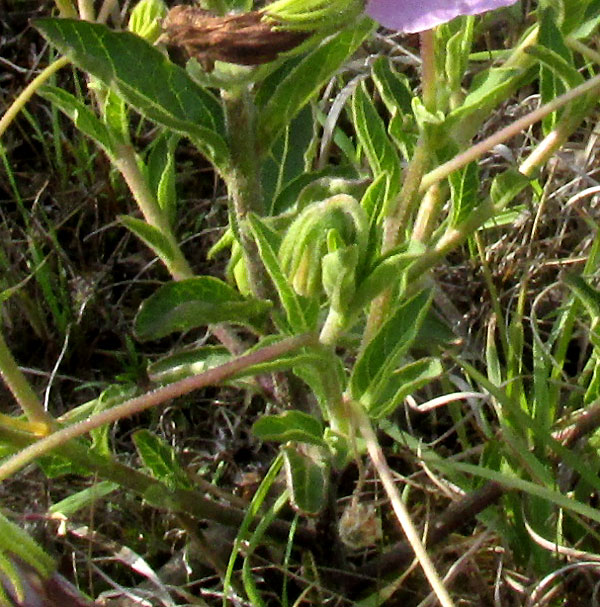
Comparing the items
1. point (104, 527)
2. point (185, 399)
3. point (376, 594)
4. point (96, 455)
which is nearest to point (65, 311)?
point (185, 399)

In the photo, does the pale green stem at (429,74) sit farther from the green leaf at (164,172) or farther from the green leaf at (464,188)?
the green leaf at (164,172)

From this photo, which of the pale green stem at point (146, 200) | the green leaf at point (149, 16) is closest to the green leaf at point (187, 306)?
the pale green stem at point (146, 200)

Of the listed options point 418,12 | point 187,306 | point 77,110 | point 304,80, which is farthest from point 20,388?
point 418,12

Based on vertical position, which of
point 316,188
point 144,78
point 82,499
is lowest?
point 82,499

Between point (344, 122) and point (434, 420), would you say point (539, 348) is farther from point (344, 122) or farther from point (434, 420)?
point (344, 122)

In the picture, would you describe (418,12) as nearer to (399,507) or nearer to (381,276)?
(381,276)
